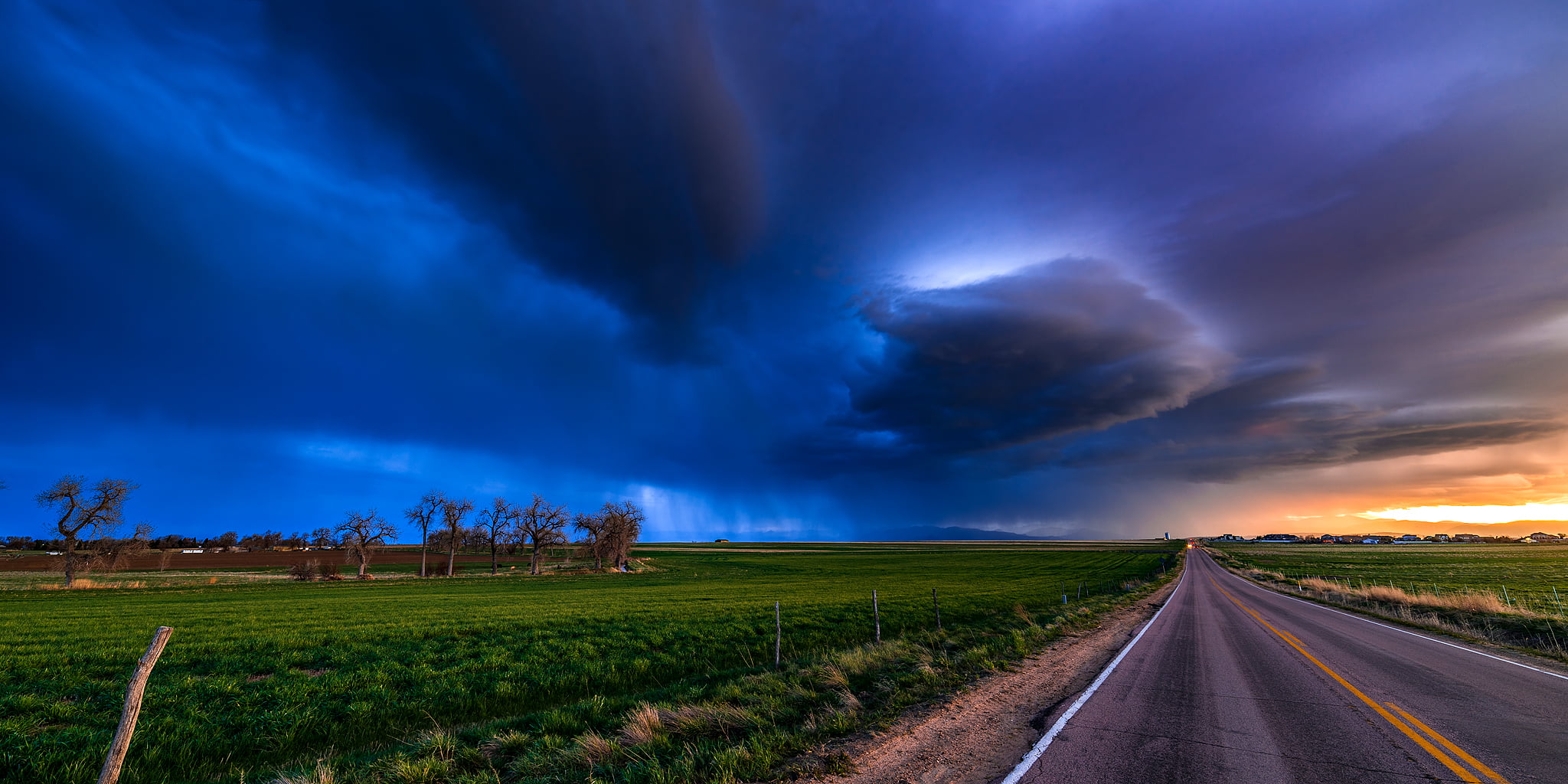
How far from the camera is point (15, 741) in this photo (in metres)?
9.64

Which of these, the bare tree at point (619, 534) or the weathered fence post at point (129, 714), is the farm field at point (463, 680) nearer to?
the weathered fence post at point (129, 714)

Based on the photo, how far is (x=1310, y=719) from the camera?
28.7 ft

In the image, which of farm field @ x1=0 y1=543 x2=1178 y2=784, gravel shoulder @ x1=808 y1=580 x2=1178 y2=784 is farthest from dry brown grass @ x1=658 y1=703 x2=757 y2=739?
gravel shoulder @ x1=808 y1=580 x2=1178 y2=784

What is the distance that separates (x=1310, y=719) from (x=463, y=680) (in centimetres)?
1823

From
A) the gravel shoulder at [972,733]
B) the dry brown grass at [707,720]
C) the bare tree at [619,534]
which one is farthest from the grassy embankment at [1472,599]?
the bare tree at [619,534]

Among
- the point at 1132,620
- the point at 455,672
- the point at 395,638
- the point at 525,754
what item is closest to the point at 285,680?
the point at 455,672

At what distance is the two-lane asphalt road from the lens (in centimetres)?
663

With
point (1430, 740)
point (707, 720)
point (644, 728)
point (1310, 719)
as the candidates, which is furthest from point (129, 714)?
point (1430, 740)

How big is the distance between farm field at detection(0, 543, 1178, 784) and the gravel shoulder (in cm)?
81

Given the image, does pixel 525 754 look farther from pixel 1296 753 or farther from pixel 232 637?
pixel 232 637

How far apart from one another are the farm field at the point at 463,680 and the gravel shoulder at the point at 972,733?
2.66 feet

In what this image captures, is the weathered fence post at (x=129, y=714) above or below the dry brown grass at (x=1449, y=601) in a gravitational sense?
above

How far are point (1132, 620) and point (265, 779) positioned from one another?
25949 millimetres

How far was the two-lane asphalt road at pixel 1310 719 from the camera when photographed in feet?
21.7
